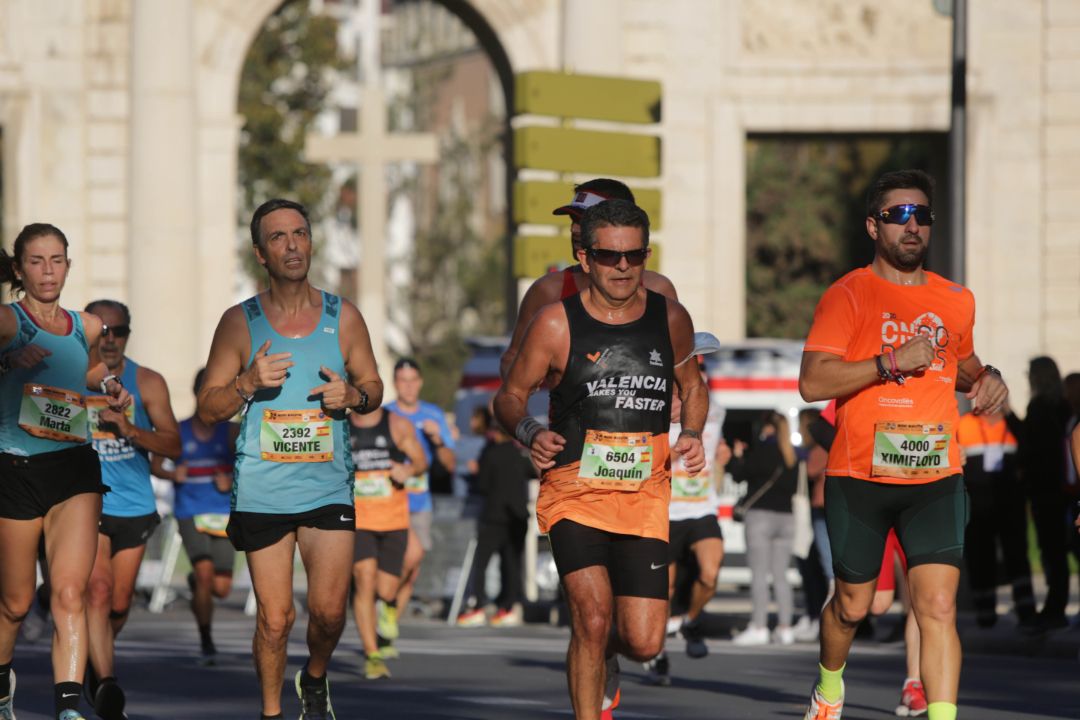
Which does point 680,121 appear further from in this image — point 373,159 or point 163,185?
point 163,185

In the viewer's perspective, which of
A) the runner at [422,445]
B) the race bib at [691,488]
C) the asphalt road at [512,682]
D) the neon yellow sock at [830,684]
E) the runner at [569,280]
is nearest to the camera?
the neon yellow sock at [830,684]

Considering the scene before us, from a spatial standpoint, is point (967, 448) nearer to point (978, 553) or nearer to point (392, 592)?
point (978, 553)

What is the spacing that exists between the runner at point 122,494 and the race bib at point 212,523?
4.00 meters

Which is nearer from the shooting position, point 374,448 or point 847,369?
point 847,369

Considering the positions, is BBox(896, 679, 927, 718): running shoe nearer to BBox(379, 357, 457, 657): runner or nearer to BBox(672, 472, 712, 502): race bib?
BBox(672, 472, 712, 502): race bib

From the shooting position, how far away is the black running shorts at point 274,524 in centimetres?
958

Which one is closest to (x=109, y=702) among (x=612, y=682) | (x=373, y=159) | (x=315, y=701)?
(x=315, y=701)

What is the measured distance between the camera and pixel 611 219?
8930mm

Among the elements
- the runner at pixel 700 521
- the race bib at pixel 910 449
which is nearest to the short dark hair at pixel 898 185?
the race bib at pixel 910 449

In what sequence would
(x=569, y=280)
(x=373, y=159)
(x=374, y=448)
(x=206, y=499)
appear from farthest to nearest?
(x=373, y=159) < (x=206, y=499) < (x=374, y=448) < (x=569, y=280)

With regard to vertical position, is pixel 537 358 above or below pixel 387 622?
above

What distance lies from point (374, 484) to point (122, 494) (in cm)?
417

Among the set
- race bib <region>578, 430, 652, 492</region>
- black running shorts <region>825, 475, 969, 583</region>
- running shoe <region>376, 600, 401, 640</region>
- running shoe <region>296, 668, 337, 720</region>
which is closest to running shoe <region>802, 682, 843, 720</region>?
black running shorts <region>825, 475, 969, 583</region>

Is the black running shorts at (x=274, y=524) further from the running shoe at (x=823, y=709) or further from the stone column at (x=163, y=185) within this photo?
the stone column at (x=163, y=185)
